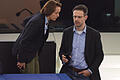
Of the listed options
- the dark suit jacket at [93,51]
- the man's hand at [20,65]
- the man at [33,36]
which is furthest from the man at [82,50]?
the man's hand at [20,65]

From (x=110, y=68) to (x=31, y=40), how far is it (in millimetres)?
2789

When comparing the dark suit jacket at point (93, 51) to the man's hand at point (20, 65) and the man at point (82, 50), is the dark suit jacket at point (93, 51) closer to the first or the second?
the man at point (82, 50)

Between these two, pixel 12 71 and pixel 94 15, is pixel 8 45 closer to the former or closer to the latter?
pixel 12 71

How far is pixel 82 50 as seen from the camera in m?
3.16

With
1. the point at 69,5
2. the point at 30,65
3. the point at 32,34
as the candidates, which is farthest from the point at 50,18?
the point at 69,5

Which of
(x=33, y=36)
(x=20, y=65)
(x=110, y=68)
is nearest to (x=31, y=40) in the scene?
(x=33, y=36)

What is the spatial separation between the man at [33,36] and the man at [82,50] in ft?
0.87

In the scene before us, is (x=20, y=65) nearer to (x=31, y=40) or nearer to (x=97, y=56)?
(x=31, y=40)

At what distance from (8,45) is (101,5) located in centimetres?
288

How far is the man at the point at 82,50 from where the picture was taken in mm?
3133

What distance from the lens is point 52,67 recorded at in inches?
130

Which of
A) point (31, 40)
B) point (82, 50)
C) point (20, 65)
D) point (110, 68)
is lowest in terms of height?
point (110, 68)

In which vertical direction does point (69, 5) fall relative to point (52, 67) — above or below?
above

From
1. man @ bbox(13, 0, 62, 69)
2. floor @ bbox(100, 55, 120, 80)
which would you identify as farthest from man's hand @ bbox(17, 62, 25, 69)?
floor @ bbox(100, 55, 120, 80)
